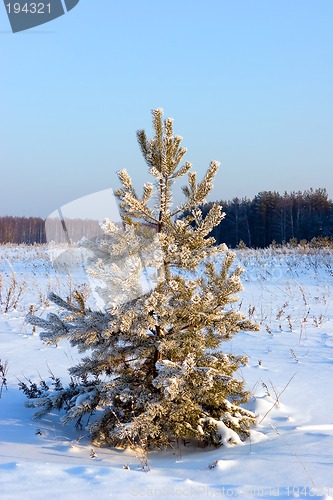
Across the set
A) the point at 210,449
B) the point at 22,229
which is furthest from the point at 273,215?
the point at 210,449

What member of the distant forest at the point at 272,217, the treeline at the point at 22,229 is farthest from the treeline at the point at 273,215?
the treeline at the point at 22,229

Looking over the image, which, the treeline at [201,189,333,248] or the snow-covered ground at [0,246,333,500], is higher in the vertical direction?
→ the treeline at [201,189,333,248]

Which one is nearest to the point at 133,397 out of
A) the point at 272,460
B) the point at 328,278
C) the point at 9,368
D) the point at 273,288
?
the point at 272,460

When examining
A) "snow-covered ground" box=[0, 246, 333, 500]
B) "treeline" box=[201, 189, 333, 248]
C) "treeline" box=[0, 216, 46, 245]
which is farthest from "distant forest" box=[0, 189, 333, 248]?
"snow-covered ground" box=[0, 246, 333, 500]

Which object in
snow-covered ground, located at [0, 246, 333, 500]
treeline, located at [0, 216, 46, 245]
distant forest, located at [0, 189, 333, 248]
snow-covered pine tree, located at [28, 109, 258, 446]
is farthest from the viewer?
treeline, located at [0, 216, 46, 245]

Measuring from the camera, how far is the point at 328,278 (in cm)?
1439

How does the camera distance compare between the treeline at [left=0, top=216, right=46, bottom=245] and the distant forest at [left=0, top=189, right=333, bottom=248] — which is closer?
the distant forest at [left=0, top=189, right=333, bottom=248]

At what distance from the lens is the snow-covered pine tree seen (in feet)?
11.6

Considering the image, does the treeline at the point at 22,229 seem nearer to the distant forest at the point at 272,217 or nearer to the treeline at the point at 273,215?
the distant forest at the point at 272,217

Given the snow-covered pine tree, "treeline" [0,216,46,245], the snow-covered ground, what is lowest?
the snow-covered ground

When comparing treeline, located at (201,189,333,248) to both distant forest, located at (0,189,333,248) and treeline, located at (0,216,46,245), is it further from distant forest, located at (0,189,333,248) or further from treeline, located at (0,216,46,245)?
treeline, located at (0,216,46,245)

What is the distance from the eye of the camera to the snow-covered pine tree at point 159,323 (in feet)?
11.6

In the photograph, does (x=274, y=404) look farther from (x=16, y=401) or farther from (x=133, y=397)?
(x=16, y=401)

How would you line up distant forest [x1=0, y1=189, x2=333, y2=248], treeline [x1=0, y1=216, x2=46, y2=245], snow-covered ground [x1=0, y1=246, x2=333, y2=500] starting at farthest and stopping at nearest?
treeline [x1=0, y1=216, x2=46, y2=245], distant forest [x1=0, y1=189, x2=333, y2=248], snow-covered ground [x1=0, y1=246, x2=333, y2=500]
